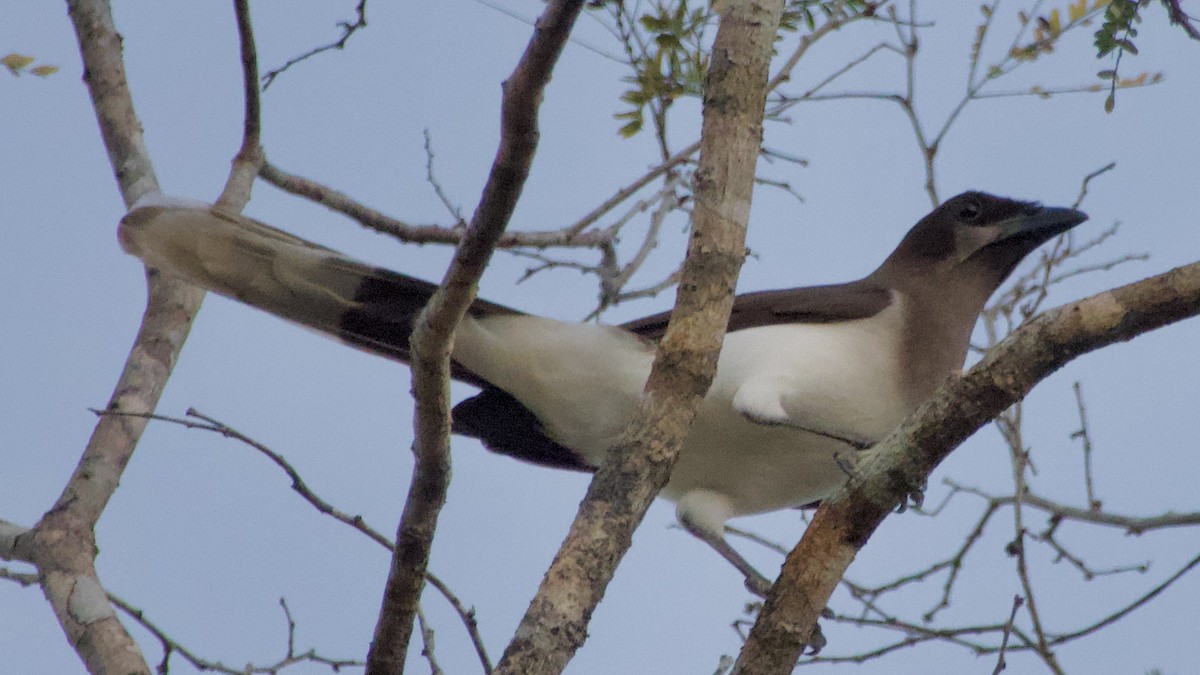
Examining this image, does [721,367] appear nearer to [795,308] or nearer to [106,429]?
[795,308]

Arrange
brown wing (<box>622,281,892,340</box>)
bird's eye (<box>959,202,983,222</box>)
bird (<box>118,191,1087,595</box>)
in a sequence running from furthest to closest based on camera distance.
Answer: bird's eye (<box>959,202,983,222</box>), brown wing (<box>622,281,892,340</box>), bird (<box>118,191,1087,595</box>)

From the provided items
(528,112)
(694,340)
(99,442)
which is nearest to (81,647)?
(99,442)

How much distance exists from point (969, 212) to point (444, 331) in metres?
3.51

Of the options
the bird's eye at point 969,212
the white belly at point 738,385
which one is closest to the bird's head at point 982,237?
the bird's eye at point 969,212

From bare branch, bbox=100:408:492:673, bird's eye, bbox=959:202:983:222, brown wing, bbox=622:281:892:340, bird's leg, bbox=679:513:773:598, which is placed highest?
bird's eye, bbox=959:202:983:222

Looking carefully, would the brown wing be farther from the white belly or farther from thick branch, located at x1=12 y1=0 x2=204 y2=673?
thick branch, located at x1=12 y1=0 x2=204 y2=673

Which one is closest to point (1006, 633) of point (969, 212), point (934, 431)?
point (934, 431)

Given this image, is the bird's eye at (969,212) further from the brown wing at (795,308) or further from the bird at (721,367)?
the brown wing at (795,308)

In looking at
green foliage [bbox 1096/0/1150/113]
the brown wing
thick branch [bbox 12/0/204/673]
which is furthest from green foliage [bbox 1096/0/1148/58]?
thick branch [bbox 12/0/204/673]

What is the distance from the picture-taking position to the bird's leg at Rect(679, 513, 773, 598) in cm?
455

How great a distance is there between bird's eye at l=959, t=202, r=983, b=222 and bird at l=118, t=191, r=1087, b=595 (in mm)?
342

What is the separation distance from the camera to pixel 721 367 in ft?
15.7

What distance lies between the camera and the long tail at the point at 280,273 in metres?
3.92

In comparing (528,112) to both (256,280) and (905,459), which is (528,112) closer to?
(905,459)
